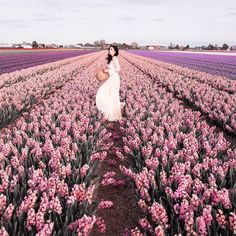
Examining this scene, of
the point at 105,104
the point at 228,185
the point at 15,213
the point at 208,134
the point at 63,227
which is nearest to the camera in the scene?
the point at 63,227

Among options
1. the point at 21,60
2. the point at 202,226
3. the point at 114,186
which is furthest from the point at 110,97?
the point at 21,60

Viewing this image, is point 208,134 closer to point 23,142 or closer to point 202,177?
point 202,177

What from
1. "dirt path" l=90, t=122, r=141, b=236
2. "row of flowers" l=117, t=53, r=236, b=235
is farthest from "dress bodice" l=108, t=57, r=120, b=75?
"dirt path" l=90, t=122, r=141, b=236

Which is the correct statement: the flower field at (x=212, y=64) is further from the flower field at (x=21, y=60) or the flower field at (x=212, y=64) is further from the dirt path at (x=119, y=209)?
the dirt path at (x=119, y=209)

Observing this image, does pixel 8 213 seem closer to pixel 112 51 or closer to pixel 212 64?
pixel 112 51

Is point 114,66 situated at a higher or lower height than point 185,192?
higher

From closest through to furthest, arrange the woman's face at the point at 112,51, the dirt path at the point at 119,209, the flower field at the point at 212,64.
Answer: the dirt path at the point at 119,209
the woman's face at the point at 112,51
the flower field at the point at 212,64

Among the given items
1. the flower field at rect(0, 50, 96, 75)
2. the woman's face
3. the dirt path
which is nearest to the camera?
the dirt path

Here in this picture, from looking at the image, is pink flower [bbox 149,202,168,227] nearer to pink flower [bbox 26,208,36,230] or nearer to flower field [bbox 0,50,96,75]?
pink flower [bbox 26,208,36,230]

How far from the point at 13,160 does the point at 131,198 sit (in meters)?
1.66

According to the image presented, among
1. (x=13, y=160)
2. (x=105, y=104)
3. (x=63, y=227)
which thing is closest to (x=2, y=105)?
(x=105, y=104)

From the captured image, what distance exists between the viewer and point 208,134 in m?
6.29

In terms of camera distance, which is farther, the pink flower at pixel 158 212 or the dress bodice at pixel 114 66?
the dress bodice at pixel 114 66

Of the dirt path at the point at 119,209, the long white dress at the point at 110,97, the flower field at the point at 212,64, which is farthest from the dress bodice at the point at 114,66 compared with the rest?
the flower field at the point at 212,64
